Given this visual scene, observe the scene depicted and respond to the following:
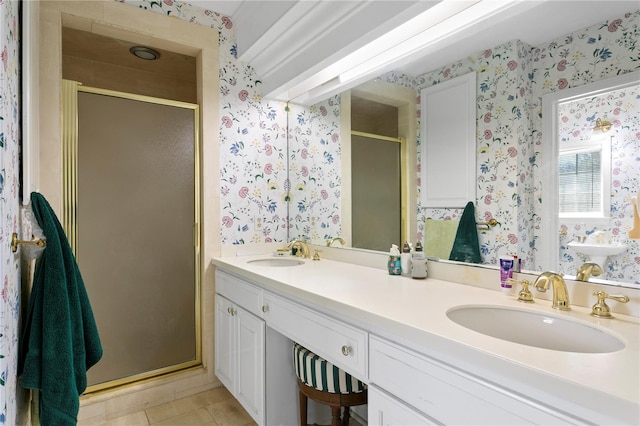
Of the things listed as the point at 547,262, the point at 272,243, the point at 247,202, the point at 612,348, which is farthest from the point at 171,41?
the point at 612,348

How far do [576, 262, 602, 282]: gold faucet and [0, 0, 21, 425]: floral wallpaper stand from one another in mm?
1608

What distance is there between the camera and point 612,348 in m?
0.91

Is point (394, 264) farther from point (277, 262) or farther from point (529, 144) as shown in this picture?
point (277, 262)

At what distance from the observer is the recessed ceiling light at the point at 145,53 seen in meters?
2.74

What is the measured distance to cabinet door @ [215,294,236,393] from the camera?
2096mm

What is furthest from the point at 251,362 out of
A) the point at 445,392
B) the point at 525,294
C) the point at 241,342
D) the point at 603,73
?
the point at 603,73

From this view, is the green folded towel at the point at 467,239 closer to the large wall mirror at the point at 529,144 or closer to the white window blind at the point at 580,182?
the large wall mirror at the point at 529,144

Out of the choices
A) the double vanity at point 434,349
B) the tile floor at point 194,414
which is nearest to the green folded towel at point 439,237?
the double vanity at point 434,349

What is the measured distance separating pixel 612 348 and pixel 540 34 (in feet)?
3.44

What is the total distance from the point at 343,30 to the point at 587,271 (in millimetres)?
1467

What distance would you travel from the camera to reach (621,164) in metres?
1.09

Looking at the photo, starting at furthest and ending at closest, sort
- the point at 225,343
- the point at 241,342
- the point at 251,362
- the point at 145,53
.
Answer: the point at 145,53 < the point at 225,343 < the point at 241,342 < the point at 251,362

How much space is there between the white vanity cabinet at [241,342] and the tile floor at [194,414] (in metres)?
0.13

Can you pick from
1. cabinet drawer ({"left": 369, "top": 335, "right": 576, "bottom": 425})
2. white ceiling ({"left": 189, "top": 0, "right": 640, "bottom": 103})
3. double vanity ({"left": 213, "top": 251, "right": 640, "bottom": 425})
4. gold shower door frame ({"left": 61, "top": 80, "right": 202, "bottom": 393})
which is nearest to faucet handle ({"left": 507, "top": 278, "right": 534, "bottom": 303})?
double vanity ({"left": 213, "top": 251, "right": 640, "bottom": 425})
